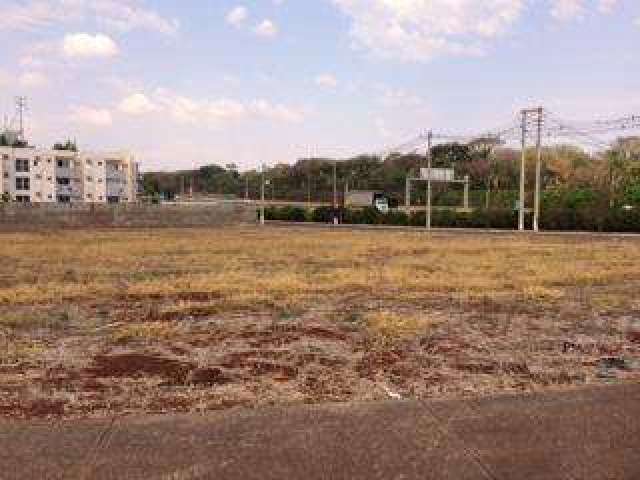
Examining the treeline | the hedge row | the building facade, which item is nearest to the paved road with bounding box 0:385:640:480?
the hedge row

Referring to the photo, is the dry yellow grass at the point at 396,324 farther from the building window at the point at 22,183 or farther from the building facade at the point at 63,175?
the building window at the point at 22,183

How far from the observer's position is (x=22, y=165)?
91.1 meters

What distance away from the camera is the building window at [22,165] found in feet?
298

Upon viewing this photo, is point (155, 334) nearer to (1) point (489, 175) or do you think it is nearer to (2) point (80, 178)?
(2) point (80, 178)

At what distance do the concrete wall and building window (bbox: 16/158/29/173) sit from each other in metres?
39.0

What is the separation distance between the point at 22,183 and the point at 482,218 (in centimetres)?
6042

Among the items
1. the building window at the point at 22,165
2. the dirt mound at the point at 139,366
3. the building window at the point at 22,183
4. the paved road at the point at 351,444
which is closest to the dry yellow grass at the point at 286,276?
the dirt mound at the point at 139,366

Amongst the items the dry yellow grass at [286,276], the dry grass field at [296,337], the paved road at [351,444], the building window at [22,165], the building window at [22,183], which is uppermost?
the building window at [22,165]

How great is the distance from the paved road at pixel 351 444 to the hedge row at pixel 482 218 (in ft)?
167

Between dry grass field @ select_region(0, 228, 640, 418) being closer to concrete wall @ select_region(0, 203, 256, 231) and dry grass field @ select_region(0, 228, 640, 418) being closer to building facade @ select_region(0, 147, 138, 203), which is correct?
concrete wall @ select_region(0, 203, 256, 231)

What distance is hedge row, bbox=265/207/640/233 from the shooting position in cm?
5219

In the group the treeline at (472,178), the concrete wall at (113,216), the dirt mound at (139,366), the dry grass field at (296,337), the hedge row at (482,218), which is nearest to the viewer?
the dry grass field at (296,337)

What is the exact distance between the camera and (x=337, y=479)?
3881mm

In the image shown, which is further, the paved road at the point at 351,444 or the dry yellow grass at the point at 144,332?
the dry yellow grass at the point at 144,332
